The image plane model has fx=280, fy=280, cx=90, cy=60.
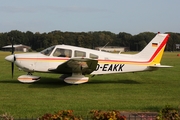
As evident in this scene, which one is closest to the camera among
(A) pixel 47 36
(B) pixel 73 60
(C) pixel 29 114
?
(C) pixel 29 114

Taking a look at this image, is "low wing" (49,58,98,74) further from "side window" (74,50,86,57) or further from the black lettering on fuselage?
"side window" (74,50,86,57)

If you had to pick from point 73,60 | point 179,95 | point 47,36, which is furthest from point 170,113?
point 47,36

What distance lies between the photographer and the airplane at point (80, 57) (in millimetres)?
12961

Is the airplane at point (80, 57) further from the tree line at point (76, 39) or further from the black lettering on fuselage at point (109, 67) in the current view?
the tree line at point (76, 39)

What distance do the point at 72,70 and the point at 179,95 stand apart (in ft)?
16.4

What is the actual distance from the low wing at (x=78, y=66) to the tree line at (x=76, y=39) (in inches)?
3375

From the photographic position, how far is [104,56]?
13430mm

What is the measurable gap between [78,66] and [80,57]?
57 centimetres

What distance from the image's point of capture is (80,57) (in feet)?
42.0

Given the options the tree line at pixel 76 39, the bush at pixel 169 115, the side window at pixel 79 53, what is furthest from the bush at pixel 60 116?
the tree line at pixel 76 39

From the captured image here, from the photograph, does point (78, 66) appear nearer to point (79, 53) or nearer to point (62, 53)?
point (79, 53)

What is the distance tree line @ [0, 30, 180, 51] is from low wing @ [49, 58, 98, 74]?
85.7 m

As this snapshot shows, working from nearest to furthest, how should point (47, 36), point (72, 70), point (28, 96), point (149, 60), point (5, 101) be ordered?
1. point (5, 101)
2. point (28, 96)
3. point (72, 70)
4. point (149, 60)
5. point (47, 36)

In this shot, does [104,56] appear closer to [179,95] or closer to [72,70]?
[72,70]
